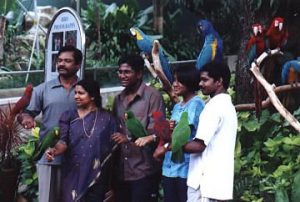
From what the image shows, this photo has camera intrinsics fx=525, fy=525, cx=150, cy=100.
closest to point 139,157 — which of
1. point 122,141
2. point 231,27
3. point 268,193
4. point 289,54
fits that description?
point 122,141

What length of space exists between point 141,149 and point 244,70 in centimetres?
234

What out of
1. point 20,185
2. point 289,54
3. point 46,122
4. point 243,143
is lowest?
point 20,185

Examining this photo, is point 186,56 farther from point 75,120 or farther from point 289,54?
point 75,120

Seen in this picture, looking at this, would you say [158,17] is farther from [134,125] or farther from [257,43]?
[134,125]

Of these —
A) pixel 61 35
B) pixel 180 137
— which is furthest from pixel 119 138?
pixel 61 35

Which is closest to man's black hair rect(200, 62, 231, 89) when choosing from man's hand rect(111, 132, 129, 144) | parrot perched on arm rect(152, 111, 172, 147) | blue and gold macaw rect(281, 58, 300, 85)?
parrot perched on arm rect(152, 111, 172, 147)

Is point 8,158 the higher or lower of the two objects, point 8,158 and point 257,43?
the lower

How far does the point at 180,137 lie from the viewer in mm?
3230

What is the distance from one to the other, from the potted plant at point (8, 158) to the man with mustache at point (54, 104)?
0.99 meters

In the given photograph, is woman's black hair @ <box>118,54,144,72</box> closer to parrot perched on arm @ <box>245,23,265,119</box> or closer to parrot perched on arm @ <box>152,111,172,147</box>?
parrot perched on arm @ <box>152,111,172,147</box>

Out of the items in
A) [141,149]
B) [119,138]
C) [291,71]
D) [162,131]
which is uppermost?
[291,71]

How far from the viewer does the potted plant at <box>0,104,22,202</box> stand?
5113 mm

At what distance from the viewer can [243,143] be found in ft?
17.6

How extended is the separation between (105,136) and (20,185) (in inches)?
80.2
